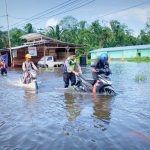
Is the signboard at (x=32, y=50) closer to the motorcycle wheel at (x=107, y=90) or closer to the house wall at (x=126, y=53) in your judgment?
the house wall at (x=126, y=53)

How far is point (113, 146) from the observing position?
18.1 ft

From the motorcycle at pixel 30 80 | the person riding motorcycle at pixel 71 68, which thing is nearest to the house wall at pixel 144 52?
the motorcycle at pixel 30 80

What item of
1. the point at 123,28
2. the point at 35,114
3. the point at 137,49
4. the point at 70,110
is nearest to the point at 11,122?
the point at 35,114

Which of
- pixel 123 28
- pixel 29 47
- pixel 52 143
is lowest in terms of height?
pixel 52 143

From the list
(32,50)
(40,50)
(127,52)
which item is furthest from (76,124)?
(127,52)

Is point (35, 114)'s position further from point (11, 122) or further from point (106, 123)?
point (106, 123)

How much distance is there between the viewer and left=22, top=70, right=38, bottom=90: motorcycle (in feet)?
50.3

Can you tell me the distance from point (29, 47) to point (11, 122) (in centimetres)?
3677

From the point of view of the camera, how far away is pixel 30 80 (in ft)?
52.4

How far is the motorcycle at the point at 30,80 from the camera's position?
50.3 ft

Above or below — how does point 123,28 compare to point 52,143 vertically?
above

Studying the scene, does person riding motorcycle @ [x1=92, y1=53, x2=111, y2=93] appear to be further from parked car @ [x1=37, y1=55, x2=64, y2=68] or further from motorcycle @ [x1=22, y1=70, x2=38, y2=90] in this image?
parked car @ [x1=37, y1=55, x2=64, y2=68]

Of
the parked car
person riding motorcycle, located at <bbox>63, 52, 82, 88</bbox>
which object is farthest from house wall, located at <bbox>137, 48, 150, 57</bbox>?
person riding motorcycle, located at <bbox>63, 52, 82, 88</bbox>

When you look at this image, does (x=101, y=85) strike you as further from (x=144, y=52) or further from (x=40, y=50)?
(x=144, y=52)
